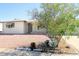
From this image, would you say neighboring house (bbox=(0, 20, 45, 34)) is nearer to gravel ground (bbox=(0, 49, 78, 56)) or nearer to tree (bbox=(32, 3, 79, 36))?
tree (bbox=(32, 3, 79, 36))

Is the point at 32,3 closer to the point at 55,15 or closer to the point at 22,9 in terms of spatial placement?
the point at 22,9

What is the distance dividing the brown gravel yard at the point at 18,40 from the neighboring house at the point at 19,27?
0.25 feet

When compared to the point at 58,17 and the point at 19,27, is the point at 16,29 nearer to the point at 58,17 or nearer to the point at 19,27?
the point at 19,27

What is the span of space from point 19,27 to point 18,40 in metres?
0.20

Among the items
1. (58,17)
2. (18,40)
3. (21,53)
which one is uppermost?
(58,17)

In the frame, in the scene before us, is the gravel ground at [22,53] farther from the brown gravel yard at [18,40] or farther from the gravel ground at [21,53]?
the brown gravel yard at [18,40]

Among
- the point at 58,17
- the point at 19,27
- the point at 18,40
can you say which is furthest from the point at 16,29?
the point at 58,17

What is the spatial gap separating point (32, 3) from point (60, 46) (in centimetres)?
79

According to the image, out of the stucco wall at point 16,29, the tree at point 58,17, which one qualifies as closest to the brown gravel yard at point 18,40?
the stucco wall at point 16,29

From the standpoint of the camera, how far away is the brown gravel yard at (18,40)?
3229 millimetres

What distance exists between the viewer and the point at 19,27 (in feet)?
10.6

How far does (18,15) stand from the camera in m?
3.25

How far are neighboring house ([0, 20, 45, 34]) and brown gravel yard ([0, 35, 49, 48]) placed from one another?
0.25 feet

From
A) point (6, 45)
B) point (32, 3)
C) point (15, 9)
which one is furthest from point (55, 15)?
point (6, 45)
